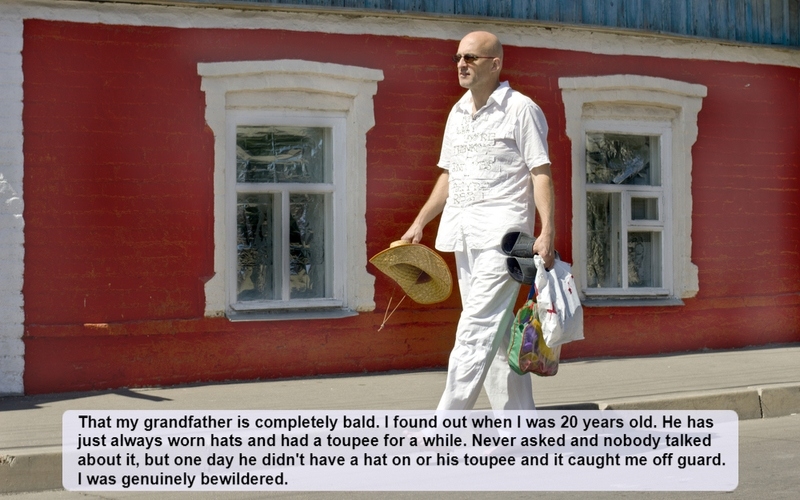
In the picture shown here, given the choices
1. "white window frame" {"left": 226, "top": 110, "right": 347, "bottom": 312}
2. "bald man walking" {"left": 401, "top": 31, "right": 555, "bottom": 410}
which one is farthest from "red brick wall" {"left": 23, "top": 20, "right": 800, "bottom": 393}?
"bald man walking" {"left": 401, "top": 31, "right": 555, "bottom": 410}

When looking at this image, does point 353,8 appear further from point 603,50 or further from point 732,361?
point 732,361

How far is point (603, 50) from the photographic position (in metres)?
11.0

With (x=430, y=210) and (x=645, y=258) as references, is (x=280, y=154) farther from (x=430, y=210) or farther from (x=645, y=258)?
(x=645, y=258)

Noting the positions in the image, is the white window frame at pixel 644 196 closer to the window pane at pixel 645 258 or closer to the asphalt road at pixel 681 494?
the window pane at pixel 645 258

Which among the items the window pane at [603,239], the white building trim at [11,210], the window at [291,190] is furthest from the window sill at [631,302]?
the white building trim at [11,210]

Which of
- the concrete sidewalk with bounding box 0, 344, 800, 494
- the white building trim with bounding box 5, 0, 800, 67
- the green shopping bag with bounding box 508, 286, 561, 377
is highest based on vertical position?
the white building trim with bounding box 5, 0, 800, 67

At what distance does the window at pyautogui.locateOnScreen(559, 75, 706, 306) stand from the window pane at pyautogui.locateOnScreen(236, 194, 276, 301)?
2977 mm

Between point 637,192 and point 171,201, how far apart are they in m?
A: 4.59

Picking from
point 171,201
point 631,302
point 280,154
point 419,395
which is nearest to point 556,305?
point 419,395

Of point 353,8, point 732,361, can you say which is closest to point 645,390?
point 732,361

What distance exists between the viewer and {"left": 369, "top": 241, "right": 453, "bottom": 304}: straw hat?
6.78 meters

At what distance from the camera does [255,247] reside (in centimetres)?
977

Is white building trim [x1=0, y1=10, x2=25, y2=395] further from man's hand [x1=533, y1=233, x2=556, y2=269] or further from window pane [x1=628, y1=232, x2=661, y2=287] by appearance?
window pane [x1=628, y1=232, x2=661, y2=287]

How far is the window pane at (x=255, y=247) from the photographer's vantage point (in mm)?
9688
